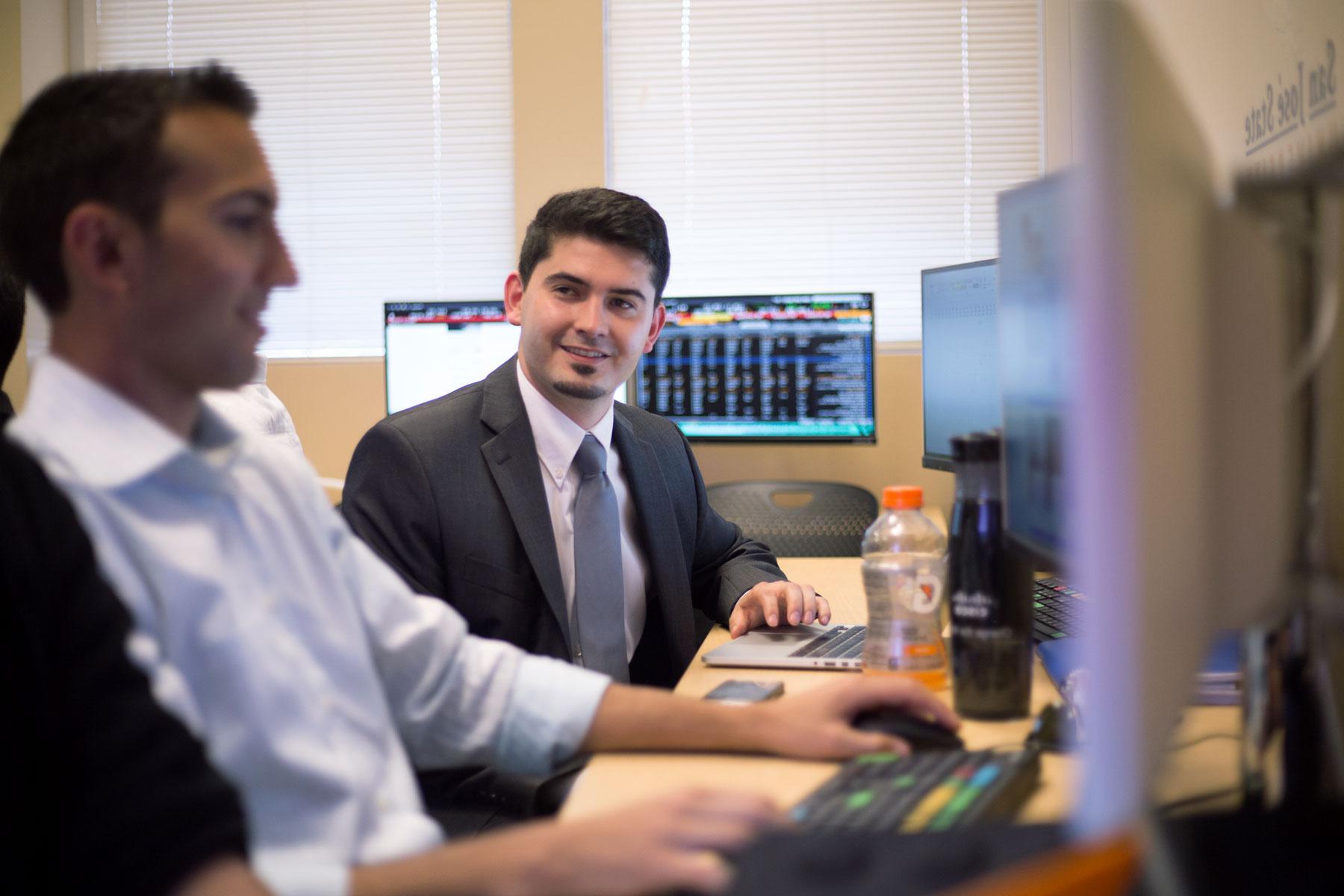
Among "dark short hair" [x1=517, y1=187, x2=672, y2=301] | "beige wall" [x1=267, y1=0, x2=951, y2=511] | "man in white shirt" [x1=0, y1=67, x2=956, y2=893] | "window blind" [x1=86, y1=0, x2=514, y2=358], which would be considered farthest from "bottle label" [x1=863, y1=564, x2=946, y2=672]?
"window blind" [x1=86, y1=0, x2=514, y2=358]

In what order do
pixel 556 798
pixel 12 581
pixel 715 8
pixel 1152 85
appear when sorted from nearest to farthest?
pixel 1152 85 < pixel 12 581 < pixel 556 798 < pixel 715 8

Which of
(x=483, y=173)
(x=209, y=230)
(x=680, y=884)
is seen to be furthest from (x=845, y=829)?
(x=483, y=173)

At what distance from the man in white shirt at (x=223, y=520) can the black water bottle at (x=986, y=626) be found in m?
0.17

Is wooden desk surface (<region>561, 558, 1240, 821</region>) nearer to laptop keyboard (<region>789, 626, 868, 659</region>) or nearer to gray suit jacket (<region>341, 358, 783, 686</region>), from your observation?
laptop keyboard (<region>789, 626, 868, 659</region>)

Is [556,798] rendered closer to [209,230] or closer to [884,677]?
[884,677]

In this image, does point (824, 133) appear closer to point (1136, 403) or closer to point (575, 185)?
point (575, 185)

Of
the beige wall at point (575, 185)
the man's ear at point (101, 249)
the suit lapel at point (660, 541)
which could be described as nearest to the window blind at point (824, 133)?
the beige wall at point (575, 185)

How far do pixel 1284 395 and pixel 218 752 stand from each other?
2.61ft

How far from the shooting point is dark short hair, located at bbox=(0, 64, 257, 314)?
0.87 meters

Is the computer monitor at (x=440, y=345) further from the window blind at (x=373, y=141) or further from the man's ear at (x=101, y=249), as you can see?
the man's ear at (x=101, y=249)

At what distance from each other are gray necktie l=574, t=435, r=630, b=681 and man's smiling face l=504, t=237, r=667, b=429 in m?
0.18

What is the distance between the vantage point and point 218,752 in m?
0.81

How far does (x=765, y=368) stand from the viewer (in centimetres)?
300

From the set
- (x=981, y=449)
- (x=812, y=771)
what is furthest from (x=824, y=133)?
(x=812, y=771)
